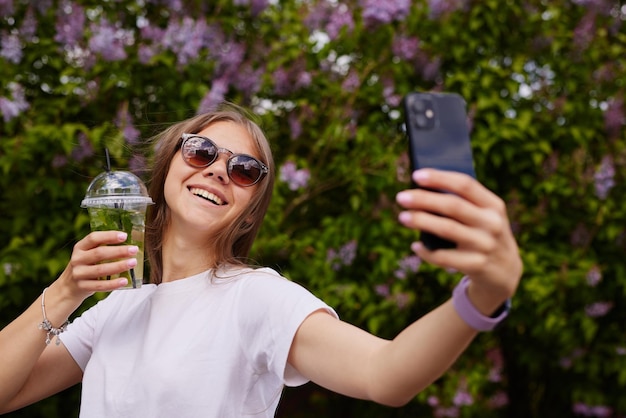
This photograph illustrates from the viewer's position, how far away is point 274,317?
1.25m

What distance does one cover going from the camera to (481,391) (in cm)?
405

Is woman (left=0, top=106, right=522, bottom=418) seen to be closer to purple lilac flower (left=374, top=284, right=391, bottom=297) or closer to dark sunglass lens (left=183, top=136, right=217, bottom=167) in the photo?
dark sunglass lens (left=183, top=136, right=217, bottom=167)

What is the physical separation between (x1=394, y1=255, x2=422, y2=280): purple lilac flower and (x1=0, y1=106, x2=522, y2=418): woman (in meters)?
1.62

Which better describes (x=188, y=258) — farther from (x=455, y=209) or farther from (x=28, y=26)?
(x=28, y=26)

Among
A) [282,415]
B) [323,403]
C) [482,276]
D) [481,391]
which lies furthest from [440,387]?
[482,276]

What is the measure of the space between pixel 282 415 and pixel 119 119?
2.28 metres

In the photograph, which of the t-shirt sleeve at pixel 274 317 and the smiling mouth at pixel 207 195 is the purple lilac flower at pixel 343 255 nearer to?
the smiling mouth at pixel 207 195

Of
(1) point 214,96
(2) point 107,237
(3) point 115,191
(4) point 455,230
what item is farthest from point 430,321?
(1) point 214,96

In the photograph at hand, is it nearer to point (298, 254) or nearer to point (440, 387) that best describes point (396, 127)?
point (298, 254)

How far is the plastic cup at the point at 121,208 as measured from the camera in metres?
1.41

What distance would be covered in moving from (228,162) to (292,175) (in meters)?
1.75

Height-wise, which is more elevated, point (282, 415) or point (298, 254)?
point (298, 254)

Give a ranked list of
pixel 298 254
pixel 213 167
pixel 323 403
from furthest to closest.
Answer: pixel 323 403
pixel 298 254
pixel 213 167

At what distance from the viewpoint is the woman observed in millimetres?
832
